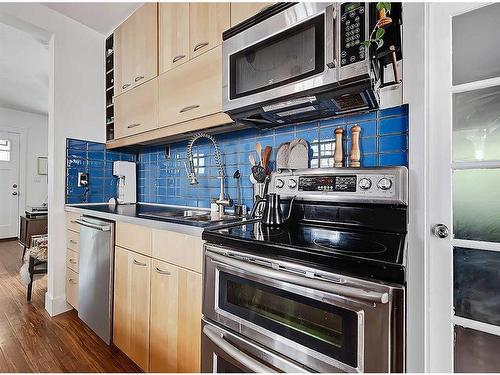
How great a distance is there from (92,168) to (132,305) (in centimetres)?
150

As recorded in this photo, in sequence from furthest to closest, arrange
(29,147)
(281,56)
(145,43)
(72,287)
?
(29,147), (72,287), (145,43), (281,56)

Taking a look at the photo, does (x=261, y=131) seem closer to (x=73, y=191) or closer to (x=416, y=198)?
(x=416, y=198)

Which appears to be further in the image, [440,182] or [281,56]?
[281,56]

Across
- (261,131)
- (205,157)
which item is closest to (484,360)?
(261,131)

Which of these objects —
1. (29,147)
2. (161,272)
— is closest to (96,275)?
(161,272)

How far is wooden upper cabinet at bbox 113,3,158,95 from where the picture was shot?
190 centimetres

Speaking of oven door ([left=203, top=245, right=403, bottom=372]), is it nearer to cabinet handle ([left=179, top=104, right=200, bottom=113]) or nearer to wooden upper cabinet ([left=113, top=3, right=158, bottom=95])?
cabinet handle ([left=179, top=104, right=200, bottom=113])

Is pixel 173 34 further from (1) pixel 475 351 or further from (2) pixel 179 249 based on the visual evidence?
(1) pixel 475 351

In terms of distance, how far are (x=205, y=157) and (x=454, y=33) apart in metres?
1.55

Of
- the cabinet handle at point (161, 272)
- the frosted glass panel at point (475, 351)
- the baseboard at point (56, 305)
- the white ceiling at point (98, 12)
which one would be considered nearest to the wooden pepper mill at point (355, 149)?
the frosted glass panel at point (475, 351)

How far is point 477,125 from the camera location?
1029 mm

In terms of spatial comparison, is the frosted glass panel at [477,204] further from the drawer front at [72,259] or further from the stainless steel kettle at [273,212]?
→ the drawer front at [72,259]

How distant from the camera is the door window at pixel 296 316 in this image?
0.71m

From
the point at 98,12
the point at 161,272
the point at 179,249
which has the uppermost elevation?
the point at 98,12
